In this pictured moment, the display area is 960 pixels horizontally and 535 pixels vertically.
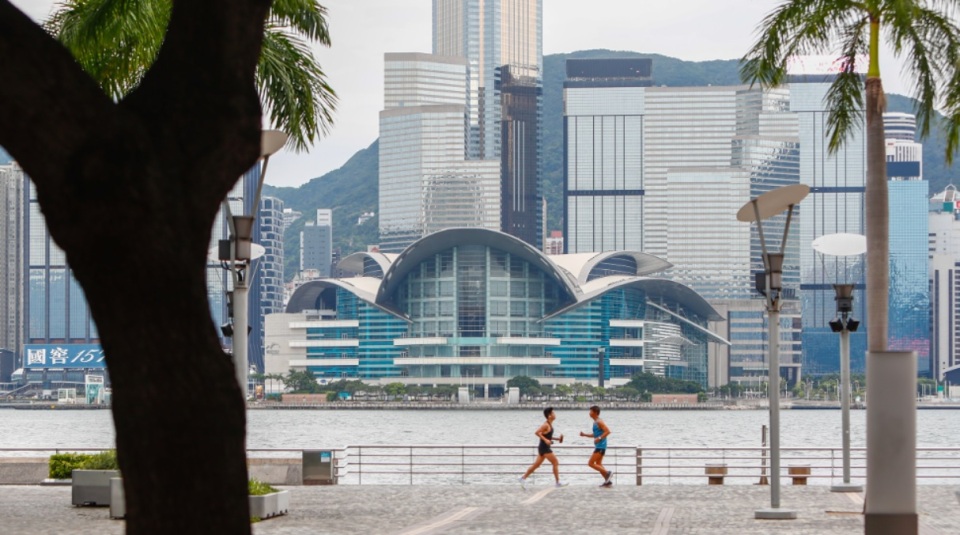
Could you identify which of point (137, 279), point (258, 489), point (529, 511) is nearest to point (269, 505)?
point (258, 489)

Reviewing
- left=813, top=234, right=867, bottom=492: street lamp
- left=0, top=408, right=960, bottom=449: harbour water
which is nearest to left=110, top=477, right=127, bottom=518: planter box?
left=813, top=234, right=867, bottom=492: street lamp

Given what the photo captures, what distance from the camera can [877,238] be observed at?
56.5 ft

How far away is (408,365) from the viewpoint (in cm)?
17475

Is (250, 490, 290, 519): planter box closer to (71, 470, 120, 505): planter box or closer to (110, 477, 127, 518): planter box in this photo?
(110, 477, 127, 518): planter box

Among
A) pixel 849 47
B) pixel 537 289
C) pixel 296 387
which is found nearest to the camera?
pixel 849 47

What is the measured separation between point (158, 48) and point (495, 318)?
147 m

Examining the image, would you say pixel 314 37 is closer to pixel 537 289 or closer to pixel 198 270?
pixel 198 270

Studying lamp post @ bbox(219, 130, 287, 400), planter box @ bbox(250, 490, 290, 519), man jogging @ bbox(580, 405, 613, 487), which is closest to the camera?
lamp post @ bbox(219, 130, 287, 400)

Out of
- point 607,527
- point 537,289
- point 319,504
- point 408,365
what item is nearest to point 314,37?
point 319,504

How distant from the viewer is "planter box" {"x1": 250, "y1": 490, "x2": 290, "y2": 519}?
18.6 m

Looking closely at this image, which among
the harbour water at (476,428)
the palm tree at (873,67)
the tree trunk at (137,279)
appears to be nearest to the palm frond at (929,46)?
the palm tree at (873,67)

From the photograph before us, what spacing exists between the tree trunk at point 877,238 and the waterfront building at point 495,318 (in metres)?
135

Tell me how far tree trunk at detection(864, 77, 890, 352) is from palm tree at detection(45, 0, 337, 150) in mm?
7649

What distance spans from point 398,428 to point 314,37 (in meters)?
101
